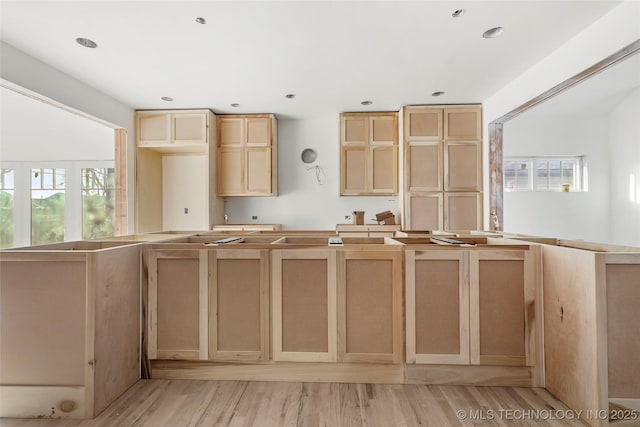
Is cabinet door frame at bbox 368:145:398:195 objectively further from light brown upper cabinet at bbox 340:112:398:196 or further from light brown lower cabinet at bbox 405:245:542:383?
light brown lower cabinet at bbox 405:245:542:383

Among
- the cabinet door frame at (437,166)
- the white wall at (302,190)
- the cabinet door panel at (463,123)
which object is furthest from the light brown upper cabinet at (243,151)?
the cabinet door panel at (463,123)

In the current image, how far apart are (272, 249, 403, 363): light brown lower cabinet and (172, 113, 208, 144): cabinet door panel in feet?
11.0

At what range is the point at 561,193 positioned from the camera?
567 centimetres

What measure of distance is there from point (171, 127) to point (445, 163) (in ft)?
13.0

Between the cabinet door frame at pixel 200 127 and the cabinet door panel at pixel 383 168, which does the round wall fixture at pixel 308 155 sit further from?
the cabinet door frame at pixel 200 127

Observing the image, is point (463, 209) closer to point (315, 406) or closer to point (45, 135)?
point (315, 406)

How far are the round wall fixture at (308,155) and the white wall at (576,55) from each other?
8.66ft

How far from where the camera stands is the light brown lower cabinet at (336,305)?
182 centimetres

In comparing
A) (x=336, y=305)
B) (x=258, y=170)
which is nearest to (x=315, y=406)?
(x=336, y=305)

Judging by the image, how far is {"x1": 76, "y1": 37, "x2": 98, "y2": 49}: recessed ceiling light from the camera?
2682mm

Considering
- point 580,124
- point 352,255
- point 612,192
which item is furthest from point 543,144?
point 352,255

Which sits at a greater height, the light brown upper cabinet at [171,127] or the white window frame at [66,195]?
the light brown upper cabinet at [171,127]

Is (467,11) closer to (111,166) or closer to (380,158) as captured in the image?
(380,158)

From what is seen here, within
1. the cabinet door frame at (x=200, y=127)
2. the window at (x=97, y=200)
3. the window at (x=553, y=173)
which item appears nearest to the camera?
the cabinet door frame at (x=200, y=127)
